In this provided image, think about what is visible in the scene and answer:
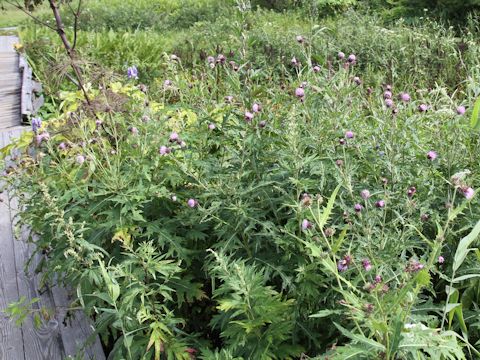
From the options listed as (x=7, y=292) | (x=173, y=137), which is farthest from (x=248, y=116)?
(x=7, y=292)

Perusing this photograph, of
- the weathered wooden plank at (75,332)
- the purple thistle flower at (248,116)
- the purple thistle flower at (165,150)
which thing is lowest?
the weathered wooden plank at (75,332)

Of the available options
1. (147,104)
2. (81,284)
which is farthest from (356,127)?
(81,284)

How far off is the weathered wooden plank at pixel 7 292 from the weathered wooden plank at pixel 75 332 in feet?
0.83

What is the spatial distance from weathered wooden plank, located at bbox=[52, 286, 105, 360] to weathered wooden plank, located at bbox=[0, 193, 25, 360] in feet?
0.83

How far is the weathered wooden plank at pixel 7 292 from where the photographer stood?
322 cm

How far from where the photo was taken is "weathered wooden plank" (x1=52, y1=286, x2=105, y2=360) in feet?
9.71

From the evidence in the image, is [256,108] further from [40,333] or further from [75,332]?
[40,333]

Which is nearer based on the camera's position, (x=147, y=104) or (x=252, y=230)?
(x=252, y=230)

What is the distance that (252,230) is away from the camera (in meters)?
2.57

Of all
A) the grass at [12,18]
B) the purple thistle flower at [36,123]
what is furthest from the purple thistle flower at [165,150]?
the grass at [12,18]

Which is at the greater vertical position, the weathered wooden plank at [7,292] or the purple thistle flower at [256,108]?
the purple thistle flower at [256,108]

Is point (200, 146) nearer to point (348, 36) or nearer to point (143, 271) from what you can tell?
point (143, 271)

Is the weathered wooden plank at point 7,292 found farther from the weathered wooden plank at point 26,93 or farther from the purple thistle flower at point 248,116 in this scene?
the weathered wooden plank at point 26,93

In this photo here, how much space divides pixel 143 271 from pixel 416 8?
9.82 m
